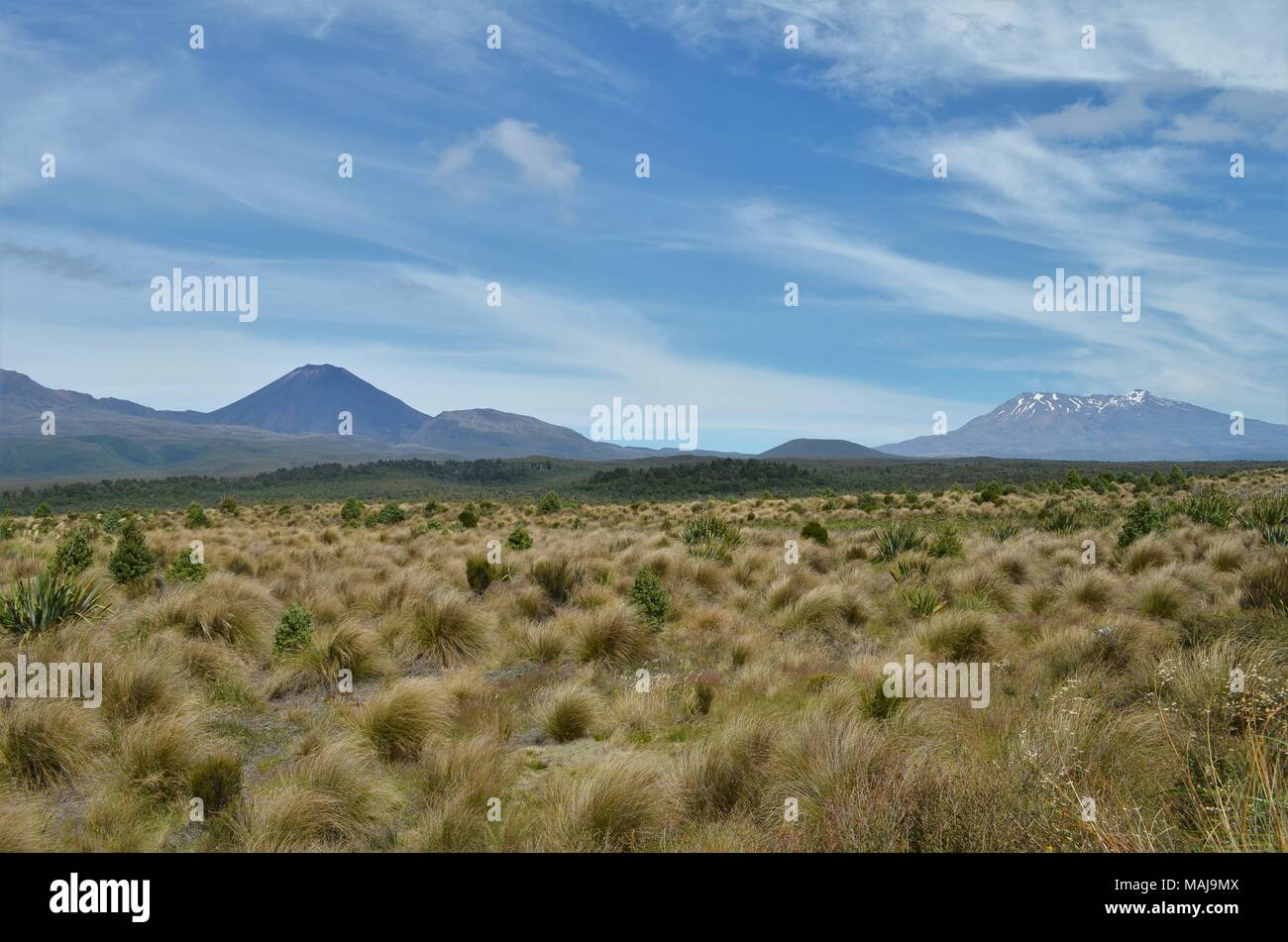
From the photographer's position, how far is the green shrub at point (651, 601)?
1015cm

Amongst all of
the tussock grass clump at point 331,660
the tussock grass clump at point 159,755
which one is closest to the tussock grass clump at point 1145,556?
the tussock grass clump at point 331,660

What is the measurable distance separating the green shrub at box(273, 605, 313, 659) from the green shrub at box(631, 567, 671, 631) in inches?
175

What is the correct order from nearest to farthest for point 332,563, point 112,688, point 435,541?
point 112,688, point 332,563, point 435,541

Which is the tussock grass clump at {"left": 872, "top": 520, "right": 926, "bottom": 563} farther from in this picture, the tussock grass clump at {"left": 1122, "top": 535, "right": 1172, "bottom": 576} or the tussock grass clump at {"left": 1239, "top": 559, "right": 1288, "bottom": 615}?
the tussock grass clump at {"left": 1239, "top": 559, "right": 1288, "bottom": 615}

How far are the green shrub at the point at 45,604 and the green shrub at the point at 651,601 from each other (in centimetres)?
721

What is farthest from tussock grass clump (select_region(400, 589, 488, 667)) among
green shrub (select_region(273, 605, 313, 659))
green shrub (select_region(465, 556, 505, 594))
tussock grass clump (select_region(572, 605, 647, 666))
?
green shrub (select_region(465, 556, 505, 594))

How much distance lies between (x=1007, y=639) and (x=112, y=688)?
31.4ft

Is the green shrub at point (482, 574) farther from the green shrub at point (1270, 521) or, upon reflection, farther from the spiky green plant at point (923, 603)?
the green shrub at point (1270, 521)

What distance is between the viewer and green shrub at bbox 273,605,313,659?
8555 mm

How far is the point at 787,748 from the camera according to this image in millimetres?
4836

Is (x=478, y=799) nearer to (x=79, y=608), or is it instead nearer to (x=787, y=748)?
(x=787, y=748)

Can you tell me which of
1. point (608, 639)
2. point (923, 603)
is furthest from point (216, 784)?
point (923, 603)
